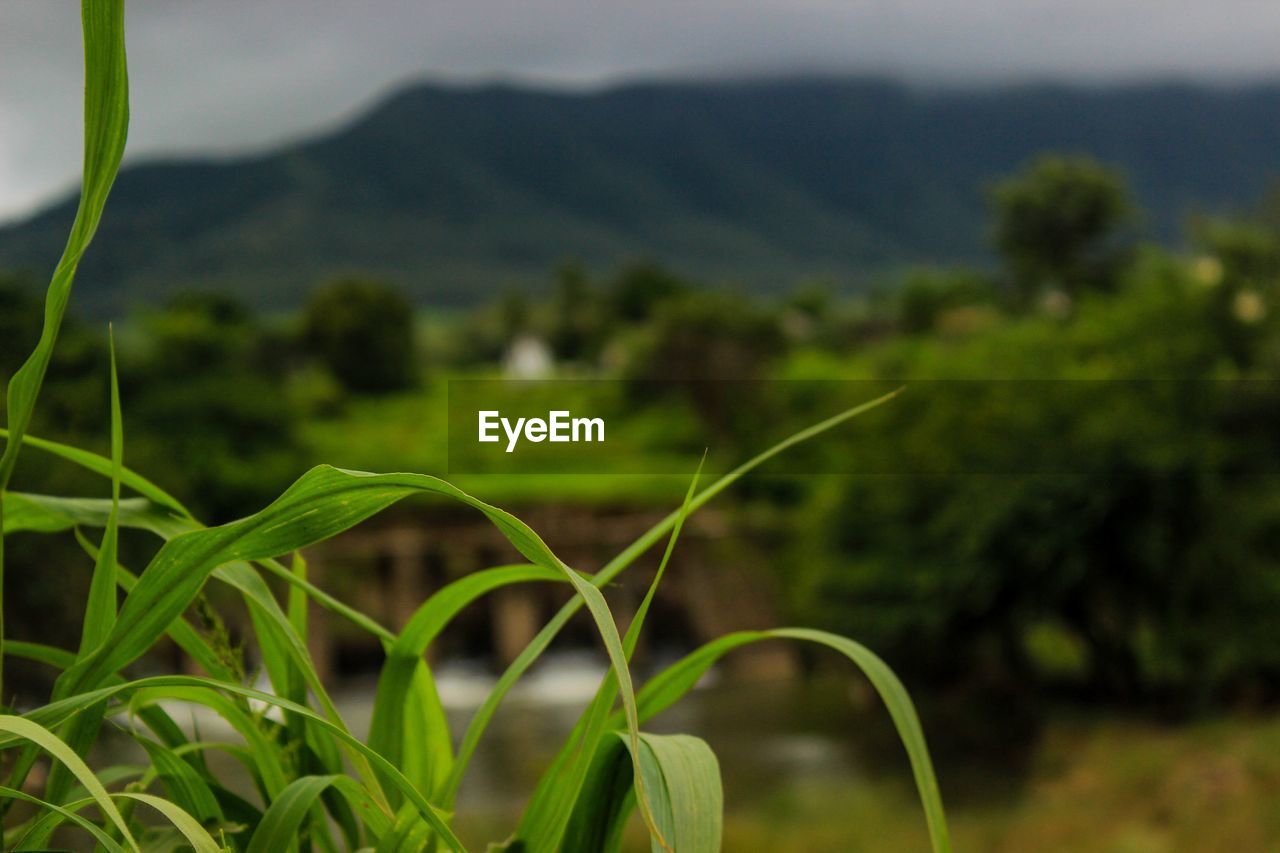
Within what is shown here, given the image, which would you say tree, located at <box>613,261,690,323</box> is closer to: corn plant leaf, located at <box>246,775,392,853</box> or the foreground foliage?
the foreground foliage

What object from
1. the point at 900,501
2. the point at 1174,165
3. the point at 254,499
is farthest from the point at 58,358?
the point at 1174,165

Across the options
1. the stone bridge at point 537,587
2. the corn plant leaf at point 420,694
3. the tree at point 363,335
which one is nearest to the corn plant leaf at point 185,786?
the corn plant leaf at point 420,694

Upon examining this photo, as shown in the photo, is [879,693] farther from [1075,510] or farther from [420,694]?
[1075,510]

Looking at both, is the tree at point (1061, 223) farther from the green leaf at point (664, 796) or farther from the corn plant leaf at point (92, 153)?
the corn plant leaf at point (92, 153)

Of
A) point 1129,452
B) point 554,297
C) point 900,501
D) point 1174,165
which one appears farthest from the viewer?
point 1174,165

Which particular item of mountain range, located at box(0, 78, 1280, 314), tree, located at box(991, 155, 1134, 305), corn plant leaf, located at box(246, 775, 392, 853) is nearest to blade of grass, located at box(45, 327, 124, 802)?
corn plant leaf, located at box(246, 775, 392, 853)

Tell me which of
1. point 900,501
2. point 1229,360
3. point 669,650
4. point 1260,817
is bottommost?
point 669,650

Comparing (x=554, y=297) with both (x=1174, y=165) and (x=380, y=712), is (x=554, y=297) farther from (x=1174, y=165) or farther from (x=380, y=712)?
(x=1174, y=165)
